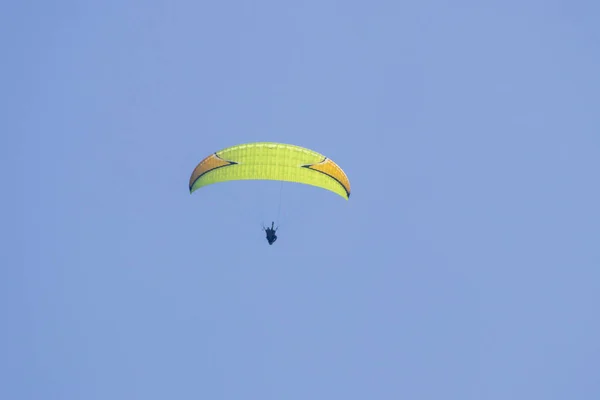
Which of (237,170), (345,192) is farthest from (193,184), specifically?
(345,192)

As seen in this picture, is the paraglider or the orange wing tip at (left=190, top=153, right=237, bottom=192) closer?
the paraglider

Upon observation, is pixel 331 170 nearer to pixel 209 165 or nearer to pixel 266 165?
pixel 266 165

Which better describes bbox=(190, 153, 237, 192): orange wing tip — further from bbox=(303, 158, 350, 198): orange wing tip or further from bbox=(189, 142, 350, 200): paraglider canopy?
bbox=(303, 158, 350, 198): orange wing tip

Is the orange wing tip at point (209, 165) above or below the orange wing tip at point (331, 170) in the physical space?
below

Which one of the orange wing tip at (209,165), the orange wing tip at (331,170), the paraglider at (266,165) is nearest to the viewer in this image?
the paraglider at (266,165)

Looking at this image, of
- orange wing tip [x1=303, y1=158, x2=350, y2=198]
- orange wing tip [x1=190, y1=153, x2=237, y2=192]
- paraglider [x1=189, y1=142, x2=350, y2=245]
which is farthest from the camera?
orange wing tip [x1=303, y1=158, x2=350, y2=198]

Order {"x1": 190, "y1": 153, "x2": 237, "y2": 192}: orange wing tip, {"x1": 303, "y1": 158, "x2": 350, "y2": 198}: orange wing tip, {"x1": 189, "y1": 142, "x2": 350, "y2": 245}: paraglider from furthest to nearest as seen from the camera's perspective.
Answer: {"x1": 303, "y1": 158, "x2": 350, "y2": 198}: orange wing tip → {"x1": 190, "y1": 153, "x2": 237, "y2": 192}: orange wing tip → {"x1": 189, "y1": 142, "x2": 350, "y2": 245}: paraglider

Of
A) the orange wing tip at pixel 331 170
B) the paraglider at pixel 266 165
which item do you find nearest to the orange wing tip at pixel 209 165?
the paraglider at pixel 266 165

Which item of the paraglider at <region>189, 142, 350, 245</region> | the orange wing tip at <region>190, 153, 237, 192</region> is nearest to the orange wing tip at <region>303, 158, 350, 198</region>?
the paraglider at <region>189, 142, 350, 245</region>

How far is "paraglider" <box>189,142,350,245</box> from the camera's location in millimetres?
68812

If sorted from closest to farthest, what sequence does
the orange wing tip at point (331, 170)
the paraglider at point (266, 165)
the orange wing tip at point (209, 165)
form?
the paraglider at point (266, 165), the orange wing tip at point (209, 165), the orange wing tip at point (331, 170)

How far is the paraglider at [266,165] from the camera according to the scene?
68812mm

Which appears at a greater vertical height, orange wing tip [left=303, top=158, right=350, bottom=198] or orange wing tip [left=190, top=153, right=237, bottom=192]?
orange wing tip [left=303, top=158, right=350, bottom=198]

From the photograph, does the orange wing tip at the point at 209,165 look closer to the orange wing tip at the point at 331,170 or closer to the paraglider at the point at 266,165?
the paraglider at the point at 266,165
